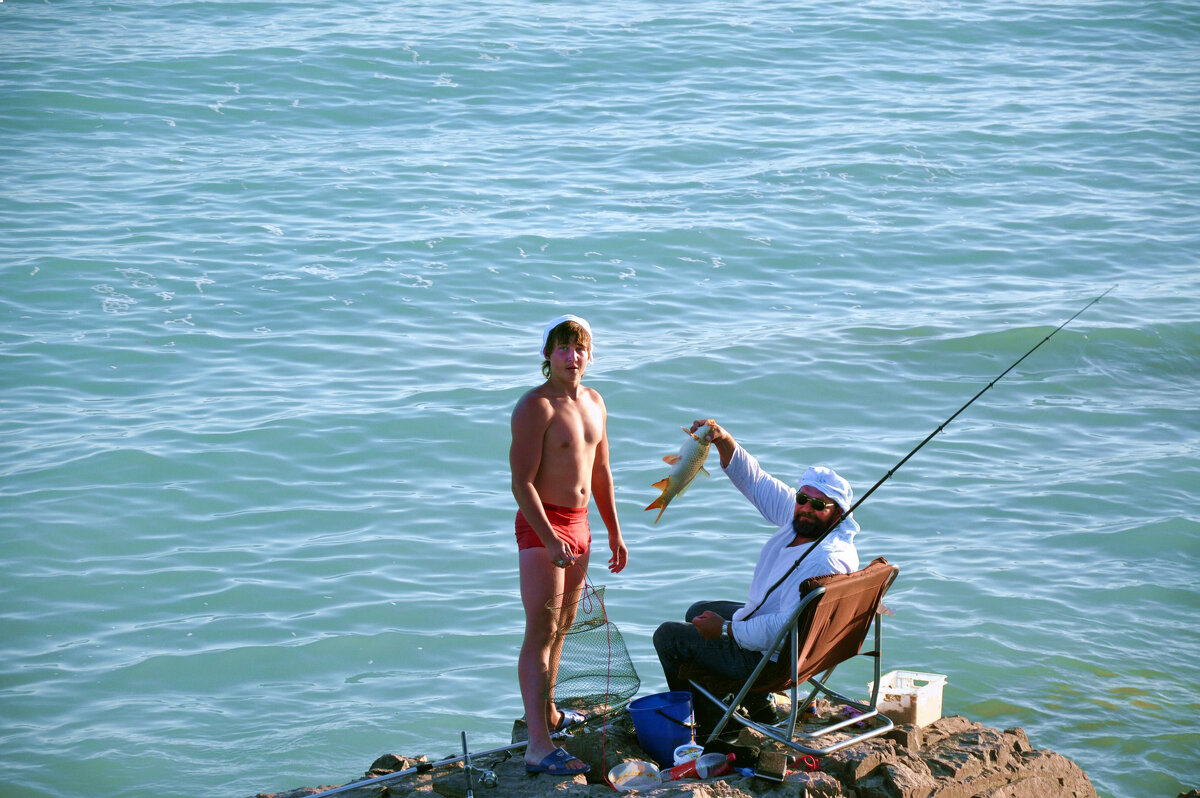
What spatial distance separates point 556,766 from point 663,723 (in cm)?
50

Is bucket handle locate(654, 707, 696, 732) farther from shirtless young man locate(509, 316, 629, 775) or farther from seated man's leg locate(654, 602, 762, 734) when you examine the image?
shirtless young man locate(509, 316, 629, 775)

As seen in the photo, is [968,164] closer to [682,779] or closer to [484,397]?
[484,397]

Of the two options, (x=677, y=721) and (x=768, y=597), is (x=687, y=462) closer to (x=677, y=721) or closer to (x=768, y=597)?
(x=768, y=597)

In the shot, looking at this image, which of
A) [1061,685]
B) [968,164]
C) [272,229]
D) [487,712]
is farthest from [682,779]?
[968,164]

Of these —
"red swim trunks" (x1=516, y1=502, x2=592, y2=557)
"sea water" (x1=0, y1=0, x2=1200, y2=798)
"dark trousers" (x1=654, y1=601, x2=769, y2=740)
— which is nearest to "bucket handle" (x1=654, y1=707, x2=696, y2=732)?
"dark trousers" (x1=654, y1=601, x2=769, y2=740)

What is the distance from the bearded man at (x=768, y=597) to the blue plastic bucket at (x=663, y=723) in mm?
134

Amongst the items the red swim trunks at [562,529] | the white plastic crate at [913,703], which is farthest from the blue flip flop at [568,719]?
the white plastic crate at [913,703]

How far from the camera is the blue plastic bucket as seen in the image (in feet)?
15.9

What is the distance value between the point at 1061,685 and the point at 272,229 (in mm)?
10702

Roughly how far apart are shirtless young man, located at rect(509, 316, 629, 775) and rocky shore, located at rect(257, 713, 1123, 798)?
152 millimetres

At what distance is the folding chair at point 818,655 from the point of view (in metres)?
4.53

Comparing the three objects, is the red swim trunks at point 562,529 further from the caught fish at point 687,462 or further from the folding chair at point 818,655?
the folding chair at point 818,655

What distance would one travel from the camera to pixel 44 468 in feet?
30.0

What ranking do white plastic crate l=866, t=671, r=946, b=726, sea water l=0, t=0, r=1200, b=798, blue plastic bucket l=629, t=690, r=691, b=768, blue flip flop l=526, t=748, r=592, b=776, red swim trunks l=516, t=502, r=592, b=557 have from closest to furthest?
blue flip flop l=526, t=748, r=592, b=776, red swim trunks l=516, t=502, r=592, b=557, blue plastic bucket l=629, t=690, r=691, b=768, white plastic crate l=866, t=671, r=946, b=726, sea water l=0, t=0, r=1200, b=798
